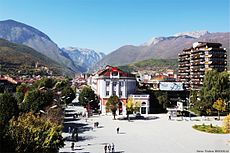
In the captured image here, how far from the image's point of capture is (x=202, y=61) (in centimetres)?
11638

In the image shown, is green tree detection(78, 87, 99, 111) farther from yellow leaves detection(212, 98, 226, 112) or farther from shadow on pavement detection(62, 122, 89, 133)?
yellow leaves detection(212, 98, 226, 112)

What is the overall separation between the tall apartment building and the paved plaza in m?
53.5

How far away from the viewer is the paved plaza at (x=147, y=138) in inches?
1533

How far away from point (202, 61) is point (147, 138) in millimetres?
76891

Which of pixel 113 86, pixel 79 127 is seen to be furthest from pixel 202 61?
pixel 79 127

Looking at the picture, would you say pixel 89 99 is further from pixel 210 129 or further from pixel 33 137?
pixel 33 137

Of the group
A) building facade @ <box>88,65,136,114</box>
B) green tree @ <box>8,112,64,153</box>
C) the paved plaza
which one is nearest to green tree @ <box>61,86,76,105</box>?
building facade @ <box>88,65,136,114</box>

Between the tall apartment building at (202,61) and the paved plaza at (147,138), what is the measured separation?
53478mm

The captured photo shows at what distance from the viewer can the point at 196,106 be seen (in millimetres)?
72750

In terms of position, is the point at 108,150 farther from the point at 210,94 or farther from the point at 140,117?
the point at 210,94

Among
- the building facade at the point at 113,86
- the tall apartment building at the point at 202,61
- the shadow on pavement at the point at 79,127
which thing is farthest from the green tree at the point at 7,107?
the tall apartment building at the point at 202,61

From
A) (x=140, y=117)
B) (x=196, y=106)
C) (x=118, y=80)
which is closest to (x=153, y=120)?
(x=140, y=117)

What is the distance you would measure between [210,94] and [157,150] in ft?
115

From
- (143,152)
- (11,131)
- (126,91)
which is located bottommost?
(143,152)
